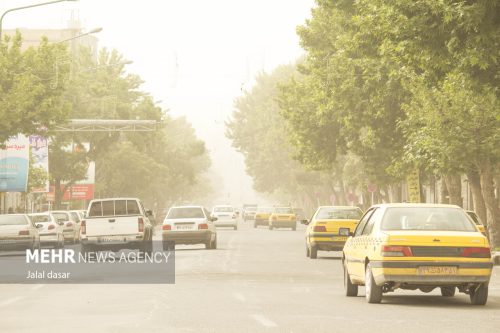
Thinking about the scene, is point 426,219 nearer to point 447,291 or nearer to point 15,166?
point 447,291

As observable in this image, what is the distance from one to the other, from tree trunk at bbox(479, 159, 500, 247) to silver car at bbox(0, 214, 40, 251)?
14.8 metres

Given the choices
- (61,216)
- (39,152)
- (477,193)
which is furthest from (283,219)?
(477,193)

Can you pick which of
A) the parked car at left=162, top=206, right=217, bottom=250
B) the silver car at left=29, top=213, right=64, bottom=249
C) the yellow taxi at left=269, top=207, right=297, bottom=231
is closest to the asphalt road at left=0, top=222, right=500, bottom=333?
the parked car at left=162, top=206, right=217, bottom=250

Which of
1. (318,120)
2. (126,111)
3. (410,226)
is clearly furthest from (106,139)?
(410,226)

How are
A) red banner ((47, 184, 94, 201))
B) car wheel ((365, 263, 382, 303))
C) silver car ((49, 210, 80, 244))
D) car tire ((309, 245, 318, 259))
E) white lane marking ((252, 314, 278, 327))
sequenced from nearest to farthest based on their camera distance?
1. white lane marking ((252, 314, 278, 327))
2. car wheel ((365, 263, 382, 303))
3. car tire ((309, 245, 318, 259))
4. silver car ((49, 210, 80, 244))
5. red banner ((47, 184, 94, 201))

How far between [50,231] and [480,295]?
31958 mm

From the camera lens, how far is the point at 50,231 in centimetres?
4856

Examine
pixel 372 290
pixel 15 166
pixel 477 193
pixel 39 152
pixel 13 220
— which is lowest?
pixel 372 290

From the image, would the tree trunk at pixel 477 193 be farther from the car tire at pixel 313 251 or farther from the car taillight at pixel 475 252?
the car taillight at pixel 475 252

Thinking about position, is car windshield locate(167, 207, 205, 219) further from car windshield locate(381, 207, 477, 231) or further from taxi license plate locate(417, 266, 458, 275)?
taxi license plate locate(417, 266, 458, 275)

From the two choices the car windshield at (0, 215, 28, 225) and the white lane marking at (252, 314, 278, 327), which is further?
the car windshield at (0, 215, 28, 225)

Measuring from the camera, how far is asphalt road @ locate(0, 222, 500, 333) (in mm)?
15039

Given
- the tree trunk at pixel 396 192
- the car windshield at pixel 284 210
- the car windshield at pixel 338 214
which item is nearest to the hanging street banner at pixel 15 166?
the tree trunk at pixel 396 192

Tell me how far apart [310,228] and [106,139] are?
45.7 metres
